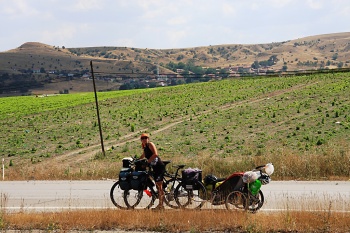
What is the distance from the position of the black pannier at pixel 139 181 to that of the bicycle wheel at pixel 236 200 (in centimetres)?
202

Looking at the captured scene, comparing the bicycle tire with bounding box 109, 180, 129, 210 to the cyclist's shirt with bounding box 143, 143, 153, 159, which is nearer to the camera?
the cyclist's shirt with bounding box 143, 143, 153, 159

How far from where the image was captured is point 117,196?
12469 millimetres

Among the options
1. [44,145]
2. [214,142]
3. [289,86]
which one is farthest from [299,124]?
[289,86]

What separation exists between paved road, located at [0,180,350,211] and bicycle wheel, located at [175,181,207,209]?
26cm

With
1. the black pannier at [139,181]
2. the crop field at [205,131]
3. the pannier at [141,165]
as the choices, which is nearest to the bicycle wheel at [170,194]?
the black pannier at [139,181]

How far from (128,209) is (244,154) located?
19.1 m

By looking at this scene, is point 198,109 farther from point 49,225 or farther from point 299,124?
point 49,225

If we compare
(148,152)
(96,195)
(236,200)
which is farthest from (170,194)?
(96,195)

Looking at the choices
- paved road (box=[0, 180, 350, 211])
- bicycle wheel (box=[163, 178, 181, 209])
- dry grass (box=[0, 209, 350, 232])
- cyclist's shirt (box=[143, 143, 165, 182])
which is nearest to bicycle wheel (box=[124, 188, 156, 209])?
bicycle wheel (box=[163, 178, 181, 209])

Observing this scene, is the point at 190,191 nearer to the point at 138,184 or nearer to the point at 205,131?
the point at 138,184

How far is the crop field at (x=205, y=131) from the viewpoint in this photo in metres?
21.3

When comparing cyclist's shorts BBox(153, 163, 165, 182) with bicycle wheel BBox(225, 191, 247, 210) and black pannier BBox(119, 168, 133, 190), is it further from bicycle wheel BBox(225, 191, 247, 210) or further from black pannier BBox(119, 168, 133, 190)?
bicycle wheel BBox(225, 191, 247, 210)

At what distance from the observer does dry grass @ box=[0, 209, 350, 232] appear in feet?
32.1

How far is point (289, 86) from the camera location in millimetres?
63031
